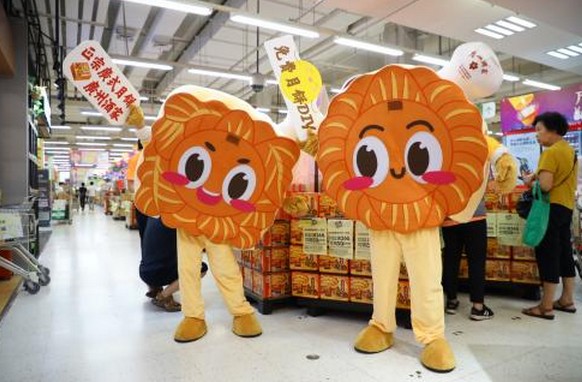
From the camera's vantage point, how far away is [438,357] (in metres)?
2.29

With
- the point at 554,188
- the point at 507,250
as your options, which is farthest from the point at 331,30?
the point at 554,188

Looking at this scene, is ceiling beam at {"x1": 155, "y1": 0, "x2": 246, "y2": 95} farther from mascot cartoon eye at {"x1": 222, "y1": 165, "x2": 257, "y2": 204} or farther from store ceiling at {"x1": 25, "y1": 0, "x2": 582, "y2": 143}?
mascot cartoon eye at {"x1": 222, "y1": 165, "x2": 257, "y2": 204}

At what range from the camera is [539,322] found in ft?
10.1

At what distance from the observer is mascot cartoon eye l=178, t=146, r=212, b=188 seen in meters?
2.59

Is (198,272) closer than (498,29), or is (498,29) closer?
(198,272)

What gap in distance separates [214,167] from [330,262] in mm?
1142

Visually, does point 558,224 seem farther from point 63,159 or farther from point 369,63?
point 63,159

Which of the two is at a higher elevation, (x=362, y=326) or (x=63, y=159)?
(x=63, y=159)

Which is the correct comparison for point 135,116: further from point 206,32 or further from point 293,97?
point 206,32

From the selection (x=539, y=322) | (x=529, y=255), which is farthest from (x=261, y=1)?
(x=539, y=322)

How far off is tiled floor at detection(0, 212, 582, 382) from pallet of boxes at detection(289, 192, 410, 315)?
0.51 ft

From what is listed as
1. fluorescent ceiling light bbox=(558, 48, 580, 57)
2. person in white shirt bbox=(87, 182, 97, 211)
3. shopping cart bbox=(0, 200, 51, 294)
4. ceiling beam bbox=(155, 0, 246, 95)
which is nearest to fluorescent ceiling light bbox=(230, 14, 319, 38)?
ceiling beam bbox=(155, 0, 246, 95)

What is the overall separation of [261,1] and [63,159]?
27844 millimetres

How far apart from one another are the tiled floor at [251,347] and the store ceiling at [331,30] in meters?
4.43
